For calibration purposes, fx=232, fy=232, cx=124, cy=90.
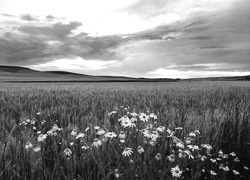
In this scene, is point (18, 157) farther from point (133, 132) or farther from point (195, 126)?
point (195, 126)

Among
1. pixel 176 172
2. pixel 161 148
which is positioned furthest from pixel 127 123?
pixel 176 172

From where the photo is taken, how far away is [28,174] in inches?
78.7

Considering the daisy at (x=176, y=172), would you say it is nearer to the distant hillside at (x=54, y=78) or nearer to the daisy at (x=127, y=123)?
the daisy at (x=127, y=123)

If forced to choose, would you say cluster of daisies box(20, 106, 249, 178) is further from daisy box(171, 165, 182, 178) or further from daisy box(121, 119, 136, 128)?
daisy box(171, 165, 182, 178)

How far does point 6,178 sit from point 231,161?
234 centimetres

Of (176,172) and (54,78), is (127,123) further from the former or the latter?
(54,78)

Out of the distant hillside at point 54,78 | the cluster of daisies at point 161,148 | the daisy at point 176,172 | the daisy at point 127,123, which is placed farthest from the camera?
the distant hillside at point 54,78

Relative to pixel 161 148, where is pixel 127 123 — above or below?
above

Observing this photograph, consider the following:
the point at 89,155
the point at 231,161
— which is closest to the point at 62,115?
the point at 89,155

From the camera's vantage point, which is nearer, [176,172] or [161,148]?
[176,172]

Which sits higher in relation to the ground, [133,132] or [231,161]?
[133,132]

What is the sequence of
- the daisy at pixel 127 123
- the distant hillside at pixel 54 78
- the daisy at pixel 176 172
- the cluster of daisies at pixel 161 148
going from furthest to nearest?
the distant hillside at pixel 54 78 → the daisy at pixel 127 123 → the cluster of daisies at pixel 161 148 → the daisy at pixel 176 172

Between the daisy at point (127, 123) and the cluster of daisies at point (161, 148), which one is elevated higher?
the daisy at point (127, 123)

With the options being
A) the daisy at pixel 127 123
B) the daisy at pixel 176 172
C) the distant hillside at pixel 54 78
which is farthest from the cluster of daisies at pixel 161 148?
the distant hillside at pixel 54 78
